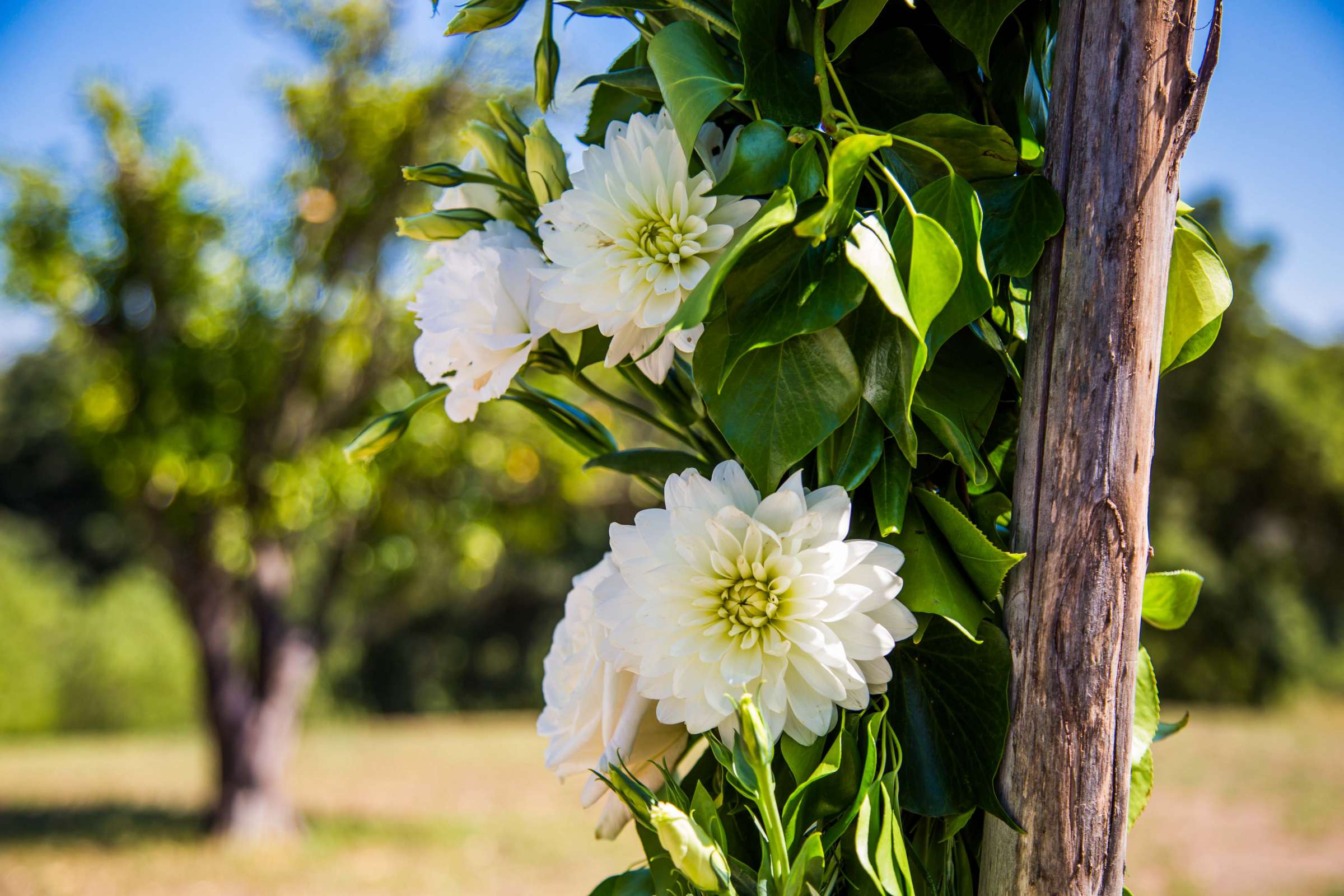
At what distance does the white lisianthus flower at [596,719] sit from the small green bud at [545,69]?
29 cm

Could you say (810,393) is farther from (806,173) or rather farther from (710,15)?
(710,15)

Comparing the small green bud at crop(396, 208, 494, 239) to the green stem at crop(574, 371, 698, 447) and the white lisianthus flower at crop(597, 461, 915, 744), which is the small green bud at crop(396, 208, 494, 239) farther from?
the white lisianthus flower at crop(597, 461, 915, 744)

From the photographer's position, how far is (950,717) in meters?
0.49

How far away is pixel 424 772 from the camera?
21.2 feet

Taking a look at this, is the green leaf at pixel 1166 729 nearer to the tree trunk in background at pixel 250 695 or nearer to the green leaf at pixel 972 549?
the green leaf at pixel 972 549

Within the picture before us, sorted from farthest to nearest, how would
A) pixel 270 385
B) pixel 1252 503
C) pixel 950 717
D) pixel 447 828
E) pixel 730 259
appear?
pixel 1252 503
pixel 447 828
pixel 270 385
pixel 950 717
pixel 730 259

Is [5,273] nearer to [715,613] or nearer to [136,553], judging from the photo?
[715,613]

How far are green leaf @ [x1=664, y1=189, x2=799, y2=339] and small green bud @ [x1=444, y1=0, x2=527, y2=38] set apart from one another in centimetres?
25

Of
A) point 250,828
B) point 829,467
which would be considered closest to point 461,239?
point 829,467

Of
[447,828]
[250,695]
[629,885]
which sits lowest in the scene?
[447,828]

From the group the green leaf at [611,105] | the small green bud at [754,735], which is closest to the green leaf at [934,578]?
Result: the small green bud at [754,735]

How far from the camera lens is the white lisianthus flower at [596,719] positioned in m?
0.51

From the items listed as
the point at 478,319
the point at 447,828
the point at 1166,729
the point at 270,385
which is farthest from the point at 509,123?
the point at 447,828

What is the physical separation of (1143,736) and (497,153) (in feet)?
1.72
